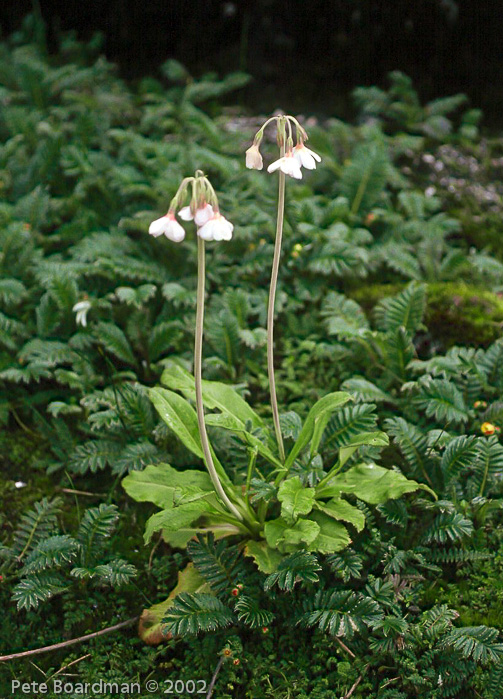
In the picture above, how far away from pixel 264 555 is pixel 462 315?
1.99m

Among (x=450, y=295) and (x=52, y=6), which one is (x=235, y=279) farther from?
(x=52, y=6)

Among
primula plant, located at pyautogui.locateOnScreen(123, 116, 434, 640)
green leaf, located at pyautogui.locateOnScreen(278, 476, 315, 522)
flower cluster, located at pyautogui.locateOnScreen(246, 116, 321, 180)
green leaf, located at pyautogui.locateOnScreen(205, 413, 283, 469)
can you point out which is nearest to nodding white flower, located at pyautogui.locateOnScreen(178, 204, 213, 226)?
primula plant, located at pyautogui.locateOnScreen(123, 116, 434, 640)

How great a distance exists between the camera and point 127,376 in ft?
11.8

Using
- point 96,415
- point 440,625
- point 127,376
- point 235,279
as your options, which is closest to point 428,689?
point 440,625

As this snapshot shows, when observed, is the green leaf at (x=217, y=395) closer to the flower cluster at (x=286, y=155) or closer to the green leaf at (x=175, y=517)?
the green leaf at (x=175, y=517)

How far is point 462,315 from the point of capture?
3.85m

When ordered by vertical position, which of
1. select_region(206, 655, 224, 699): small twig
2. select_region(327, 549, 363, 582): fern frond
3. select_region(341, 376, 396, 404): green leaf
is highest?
select_region(341, 376, 396, 404): green leaf

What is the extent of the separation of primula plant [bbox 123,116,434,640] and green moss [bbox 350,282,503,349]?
1.16 m

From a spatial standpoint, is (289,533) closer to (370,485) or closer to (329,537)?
(329,537)

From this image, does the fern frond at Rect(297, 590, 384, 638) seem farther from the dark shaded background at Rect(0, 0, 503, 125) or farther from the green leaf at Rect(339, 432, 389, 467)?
the dark shaded background at Rect(0, 0, 503, 125)

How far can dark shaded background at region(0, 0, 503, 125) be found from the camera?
6332 mm

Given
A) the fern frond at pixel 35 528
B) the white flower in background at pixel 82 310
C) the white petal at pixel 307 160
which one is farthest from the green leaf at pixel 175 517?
the white flower in background at pixel 82 310

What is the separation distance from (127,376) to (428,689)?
208 centimetres

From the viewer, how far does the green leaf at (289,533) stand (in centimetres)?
243
